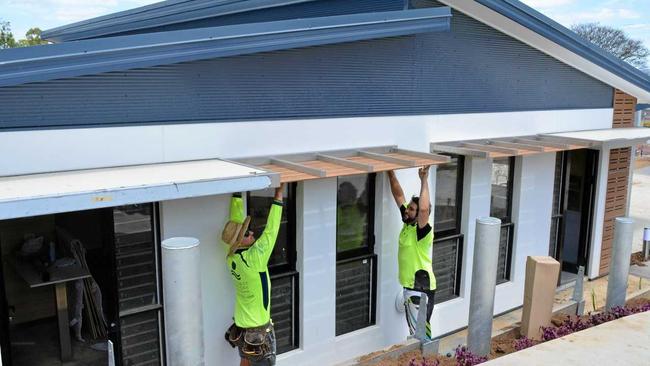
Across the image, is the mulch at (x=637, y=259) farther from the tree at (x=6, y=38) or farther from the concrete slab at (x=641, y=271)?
the tree at (x=6, y=38)

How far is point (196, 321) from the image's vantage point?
382 cm

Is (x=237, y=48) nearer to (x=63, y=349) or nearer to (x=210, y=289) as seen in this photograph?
(x=210, y=289)

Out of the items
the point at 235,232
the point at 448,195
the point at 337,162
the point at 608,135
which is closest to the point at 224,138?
the point at 235,232

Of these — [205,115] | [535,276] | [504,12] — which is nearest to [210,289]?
[205,115]

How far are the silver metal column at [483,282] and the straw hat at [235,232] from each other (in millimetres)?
2212

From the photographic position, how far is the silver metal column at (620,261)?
20.9 feet

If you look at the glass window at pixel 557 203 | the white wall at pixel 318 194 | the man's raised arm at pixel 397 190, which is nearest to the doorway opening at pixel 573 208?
the glass window at pixel 557 203

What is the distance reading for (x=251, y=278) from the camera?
5355 mm

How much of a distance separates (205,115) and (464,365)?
3.44 meters

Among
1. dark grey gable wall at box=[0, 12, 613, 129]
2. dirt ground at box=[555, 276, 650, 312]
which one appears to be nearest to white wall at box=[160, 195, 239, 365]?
dark grey gable wall at box=[0, 12, 613, 129]

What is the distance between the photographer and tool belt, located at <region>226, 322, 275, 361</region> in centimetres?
546

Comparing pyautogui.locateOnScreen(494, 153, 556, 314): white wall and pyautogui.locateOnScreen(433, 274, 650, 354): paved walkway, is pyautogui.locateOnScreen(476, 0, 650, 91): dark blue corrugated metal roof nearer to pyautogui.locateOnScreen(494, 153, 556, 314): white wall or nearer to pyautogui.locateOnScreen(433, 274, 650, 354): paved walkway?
pyautogui.locateOnScreen(494, 153, 556, 314): white wall

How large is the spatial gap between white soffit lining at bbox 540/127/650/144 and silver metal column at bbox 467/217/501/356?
12.3 ft

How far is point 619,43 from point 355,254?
54.8 meters
